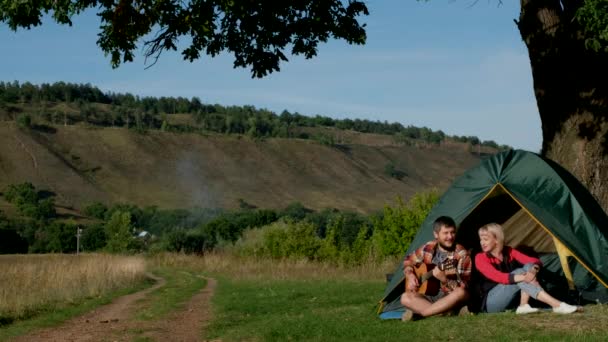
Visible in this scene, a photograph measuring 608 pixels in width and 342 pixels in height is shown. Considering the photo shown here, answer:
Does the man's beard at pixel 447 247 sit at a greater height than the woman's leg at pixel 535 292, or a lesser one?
greater

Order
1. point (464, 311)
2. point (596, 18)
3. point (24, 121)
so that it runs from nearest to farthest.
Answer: point (464, 311) → point (596, 18) → point (24, 121)

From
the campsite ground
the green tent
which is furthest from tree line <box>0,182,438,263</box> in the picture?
the green tent

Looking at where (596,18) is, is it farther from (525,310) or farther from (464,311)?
(464,311)

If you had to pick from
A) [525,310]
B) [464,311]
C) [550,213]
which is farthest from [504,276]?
[550,213]

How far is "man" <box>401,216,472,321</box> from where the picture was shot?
10227 millimetres

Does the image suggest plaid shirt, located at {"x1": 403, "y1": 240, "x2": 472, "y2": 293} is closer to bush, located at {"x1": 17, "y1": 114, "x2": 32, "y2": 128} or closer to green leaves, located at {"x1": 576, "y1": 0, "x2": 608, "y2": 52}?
green leaves, located at {"x1": 576, "y1": 0, "x2": 608, "y2": 52}

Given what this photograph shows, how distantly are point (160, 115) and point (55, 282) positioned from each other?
467ft

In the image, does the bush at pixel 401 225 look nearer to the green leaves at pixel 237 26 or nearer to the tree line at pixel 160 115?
the green leaves at pixel 237 26

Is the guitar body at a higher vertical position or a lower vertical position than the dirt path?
higher

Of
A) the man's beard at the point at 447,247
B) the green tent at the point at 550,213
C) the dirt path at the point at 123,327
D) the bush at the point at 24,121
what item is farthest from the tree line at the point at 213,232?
the bush at the point at 24,121

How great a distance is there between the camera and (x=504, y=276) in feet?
33.9

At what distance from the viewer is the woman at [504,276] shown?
10125mm

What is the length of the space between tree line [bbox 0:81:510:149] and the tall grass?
101804mm

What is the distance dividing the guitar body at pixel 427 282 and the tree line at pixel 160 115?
388 ft
